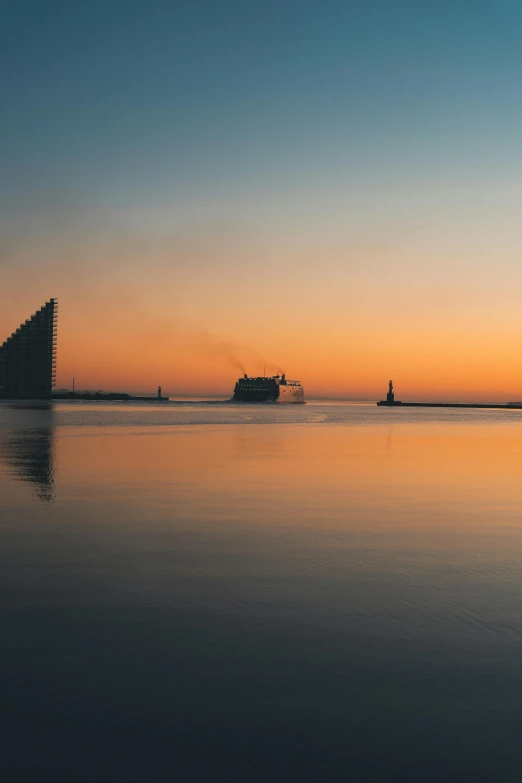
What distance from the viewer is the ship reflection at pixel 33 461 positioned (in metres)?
19.0

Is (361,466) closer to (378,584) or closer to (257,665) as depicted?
(378,584)

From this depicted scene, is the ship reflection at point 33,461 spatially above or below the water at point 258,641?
above

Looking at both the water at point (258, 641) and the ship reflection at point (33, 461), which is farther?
the ship reflection at point (33, 461)

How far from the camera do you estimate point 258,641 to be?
22.7 ft

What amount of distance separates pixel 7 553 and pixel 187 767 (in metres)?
7.17

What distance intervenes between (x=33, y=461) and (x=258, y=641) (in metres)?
21.3

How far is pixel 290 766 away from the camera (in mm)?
4633

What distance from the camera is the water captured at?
15.7 ft

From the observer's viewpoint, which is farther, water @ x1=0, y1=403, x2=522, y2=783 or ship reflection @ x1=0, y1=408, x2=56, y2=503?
ship reflection @ x1=0, y1=408, x2=56, y2=503

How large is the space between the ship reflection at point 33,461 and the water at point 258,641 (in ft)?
9.01

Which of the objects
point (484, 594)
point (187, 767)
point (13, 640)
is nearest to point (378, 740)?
point (187, 767)

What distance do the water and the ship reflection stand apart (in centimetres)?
275

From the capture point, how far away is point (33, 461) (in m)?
26.2

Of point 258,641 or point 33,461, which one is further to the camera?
point 33,461
